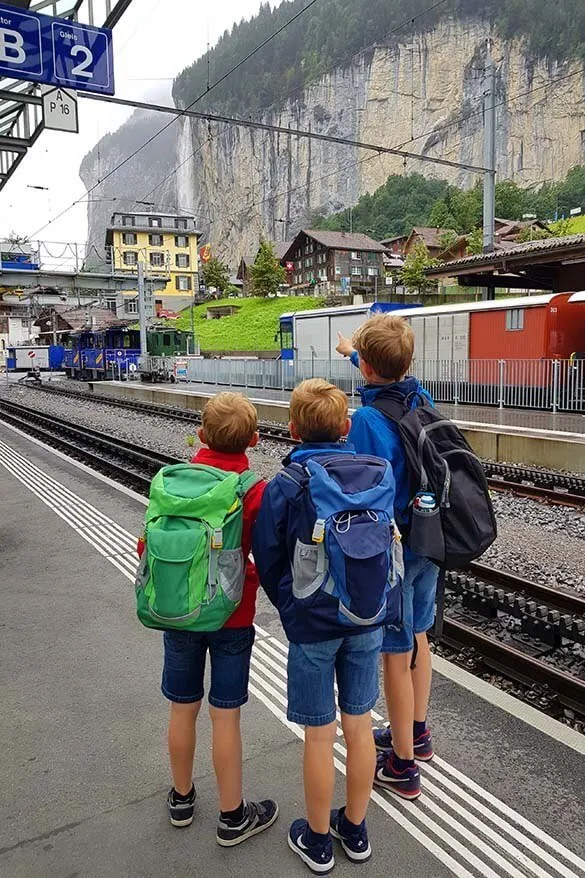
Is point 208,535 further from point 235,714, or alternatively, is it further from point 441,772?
point 441,772

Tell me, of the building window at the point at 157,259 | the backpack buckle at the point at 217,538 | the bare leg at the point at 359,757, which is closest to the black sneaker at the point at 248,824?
the bare leg at the point at 359,757

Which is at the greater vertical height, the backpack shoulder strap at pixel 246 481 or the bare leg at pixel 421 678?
the backpack shoulder strap at pixel 246 481

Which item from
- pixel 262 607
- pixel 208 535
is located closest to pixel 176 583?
pixel 208 535

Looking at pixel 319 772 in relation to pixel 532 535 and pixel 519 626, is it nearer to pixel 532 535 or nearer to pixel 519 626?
pixel 519 626

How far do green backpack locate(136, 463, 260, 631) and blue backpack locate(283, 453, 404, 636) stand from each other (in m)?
0.27

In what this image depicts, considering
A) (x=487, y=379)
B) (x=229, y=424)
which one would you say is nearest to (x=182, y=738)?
(x=229, y=424)

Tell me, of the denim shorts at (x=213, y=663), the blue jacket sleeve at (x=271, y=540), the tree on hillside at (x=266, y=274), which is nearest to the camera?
the blue jacket sleeve at (x=271, y=540)

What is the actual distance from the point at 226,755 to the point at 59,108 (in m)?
6.62

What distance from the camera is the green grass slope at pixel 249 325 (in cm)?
5547

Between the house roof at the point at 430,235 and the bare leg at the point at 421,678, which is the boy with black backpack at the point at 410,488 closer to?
the bare leg at the point at 421,678

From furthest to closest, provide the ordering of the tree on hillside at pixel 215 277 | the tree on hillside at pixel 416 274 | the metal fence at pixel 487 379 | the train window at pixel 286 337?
1. the tree on hillside at pixel 215 277
2. the tree on hillside at pixel 416 274
3. the train window at pixel 286 337
4. the metal fence at pixel 487 379

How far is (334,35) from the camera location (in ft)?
510

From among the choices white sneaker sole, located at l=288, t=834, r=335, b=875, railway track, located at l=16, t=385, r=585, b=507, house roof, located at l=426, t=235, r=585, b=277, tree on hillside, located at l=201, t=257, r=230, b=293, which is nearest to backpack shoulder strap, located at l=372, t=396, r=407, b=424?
white sneaker sole, located at l=288, t=834, r=335, b=875

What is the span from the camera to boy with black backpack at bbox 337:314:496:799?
8.57ft
